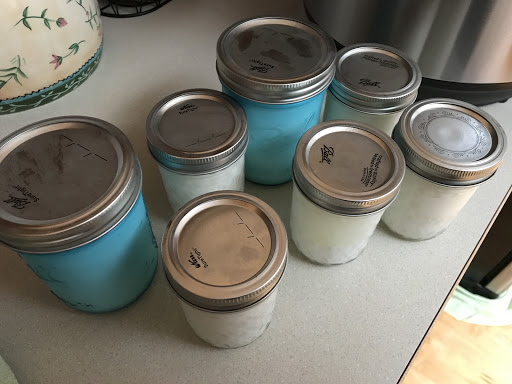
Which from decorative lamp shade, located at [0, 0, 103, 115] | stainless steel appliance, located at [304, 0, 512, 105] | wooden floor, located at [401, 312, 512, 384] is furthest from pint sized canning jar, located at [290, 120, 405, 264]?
wooden floor, located at [401, 312, 512, 384]

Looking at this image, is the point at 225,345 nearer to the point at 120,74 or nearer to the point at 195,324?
the point at 195,324

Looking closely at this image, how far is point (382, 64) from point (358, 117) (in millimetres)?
70

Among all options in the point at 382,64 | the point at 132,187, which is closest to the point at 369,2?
the point at 382,64

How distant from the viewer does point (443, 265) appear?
0.47 m

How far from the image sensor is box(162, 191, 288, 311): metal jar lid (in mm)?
329

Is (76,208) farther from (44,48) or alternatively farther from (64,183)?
(44,48)

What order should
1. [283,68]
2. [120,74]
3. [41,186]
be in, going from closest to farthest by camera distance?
[41,186]
[283,68]
[120,74]

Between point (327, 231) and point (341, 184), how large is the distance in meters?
0.05

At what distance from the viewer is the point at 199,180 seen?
0.42 meters

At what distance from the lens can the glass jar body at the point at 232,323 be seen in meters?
0.34

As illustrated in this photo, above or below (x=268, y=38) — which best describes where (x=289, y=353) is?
below

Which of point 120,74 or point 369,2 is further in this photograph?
point 120,74

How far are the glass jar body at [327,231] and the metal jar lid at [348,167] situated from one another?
12mm

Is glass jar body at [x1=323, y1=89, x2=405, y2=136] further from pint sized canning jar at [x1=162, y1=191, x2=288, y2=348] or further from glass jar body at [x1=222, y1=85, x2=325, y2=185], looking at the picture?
pint sized canning jar at [x1=162, y1=191, x2=288, y2=348]
